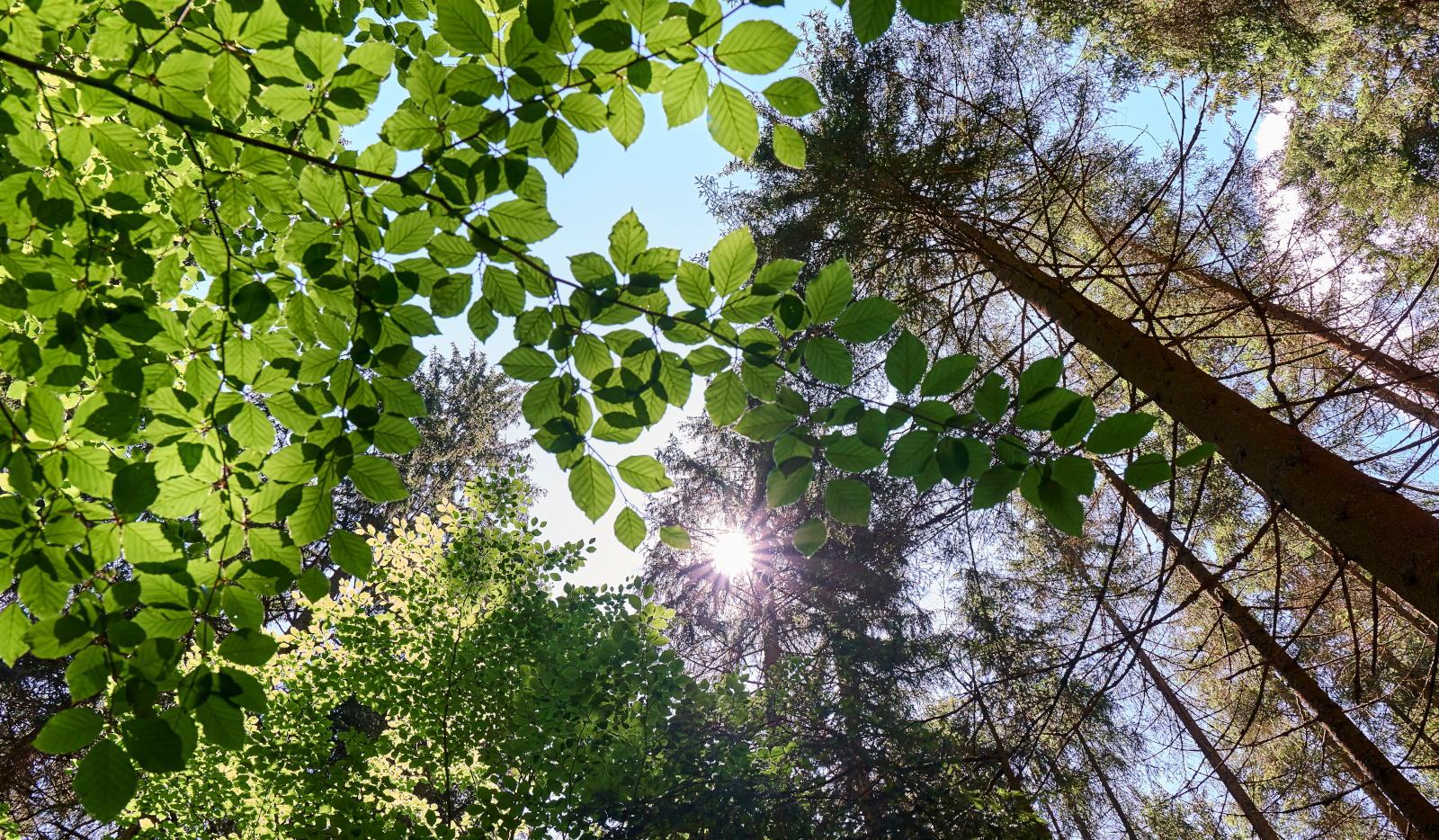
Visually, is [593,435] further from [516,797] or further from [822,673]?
[822,673]

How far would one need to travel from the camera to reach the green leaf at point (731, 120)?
995mm

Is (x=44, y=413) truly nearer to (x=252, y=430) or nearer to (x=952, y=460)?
(x=252, y=430)

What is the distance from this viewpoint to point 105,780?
90cm

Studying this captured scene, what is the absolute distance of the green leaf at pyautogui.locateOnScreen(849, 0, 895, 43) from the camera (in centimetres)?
90

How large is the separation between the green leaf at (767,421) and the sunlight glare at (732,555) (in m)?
6.95

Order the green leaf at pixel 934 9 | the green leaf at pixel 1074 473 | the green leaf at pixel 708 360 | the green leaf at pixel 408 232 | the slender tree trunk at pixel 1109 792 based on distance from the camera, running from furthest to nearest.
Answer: the slender tree trunk at pixel 1109 792 < the green leaf at pixel 408 232 < the green leaf at pixel 708 360 < the green leaf at pixel 1074 473 < the green leaf at pixel 934 9

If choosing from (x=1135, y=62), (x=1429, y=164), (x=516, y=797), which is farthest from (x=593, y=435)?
(x=1429, y=164)

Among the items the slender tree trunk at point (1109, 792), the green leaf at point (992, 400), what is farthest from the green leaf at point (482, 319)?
the slender tree trunk at point (1109, 792)

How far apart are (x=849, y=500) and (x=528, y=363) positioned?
66 cm

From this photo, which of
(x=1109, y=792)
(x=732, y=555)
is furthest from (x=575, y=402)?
(x=1109, y=792)

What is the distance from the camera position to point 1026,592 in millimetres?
8773

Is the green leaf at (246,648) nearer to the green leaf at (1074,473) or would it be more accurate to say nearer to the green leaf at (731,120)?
the green leaf at (731,120)

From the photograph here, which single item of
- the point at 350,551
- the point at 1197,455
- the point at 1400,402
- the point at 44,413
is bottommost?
the point at 1197,455

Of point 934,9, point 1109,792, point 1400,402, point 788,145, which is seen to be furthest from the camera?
point 1109,792
